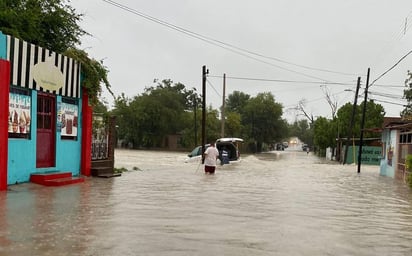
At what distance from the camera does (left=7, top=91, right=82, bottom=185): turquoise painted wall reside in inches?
549

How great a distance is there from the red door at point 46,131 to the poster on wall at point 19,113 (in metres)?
0.92

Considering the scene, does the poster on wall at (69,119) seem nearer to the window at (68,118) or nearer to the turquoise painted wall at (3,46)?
the window at (68,118)

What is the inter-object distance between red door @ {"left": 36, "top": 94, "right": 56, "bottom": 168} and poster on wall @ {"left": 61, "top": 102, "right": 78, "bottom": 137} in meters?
0.51

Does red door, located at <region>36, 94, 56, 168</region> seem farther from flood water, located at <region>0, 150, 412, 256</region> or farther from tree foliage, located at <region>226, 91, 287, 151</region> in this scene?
tree foliage, located at <region>226, 91, 287, 151</region>

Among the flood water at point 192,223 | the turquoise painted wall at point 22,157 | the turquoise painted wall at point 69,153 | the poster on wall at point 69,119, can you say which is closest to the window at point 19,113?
the turquoise painted wall at point 22,157

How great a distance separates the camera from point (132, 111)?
7606cm

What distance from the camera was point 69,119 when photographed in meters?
17.3

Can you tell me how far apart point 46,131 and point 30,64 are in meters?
2.43

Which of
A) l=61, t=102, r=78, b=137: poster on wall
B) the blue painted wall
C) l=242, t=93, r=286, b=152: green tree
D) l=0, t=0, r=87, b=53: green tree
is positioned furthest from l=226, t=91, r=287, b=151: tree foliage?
the blue painted wall

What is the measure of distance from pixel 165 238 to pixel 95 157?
1272 centimetres

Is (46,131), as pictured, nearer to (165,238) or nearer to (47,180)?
(47,180)

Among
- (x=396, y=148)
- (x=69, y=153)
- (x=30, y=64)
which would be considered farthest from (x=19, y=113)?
(x=396, y=148)

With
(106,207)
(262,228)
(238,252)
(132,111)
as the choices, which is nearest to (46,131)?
(106,207)

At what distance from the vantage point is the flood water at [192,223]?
7.11 m
